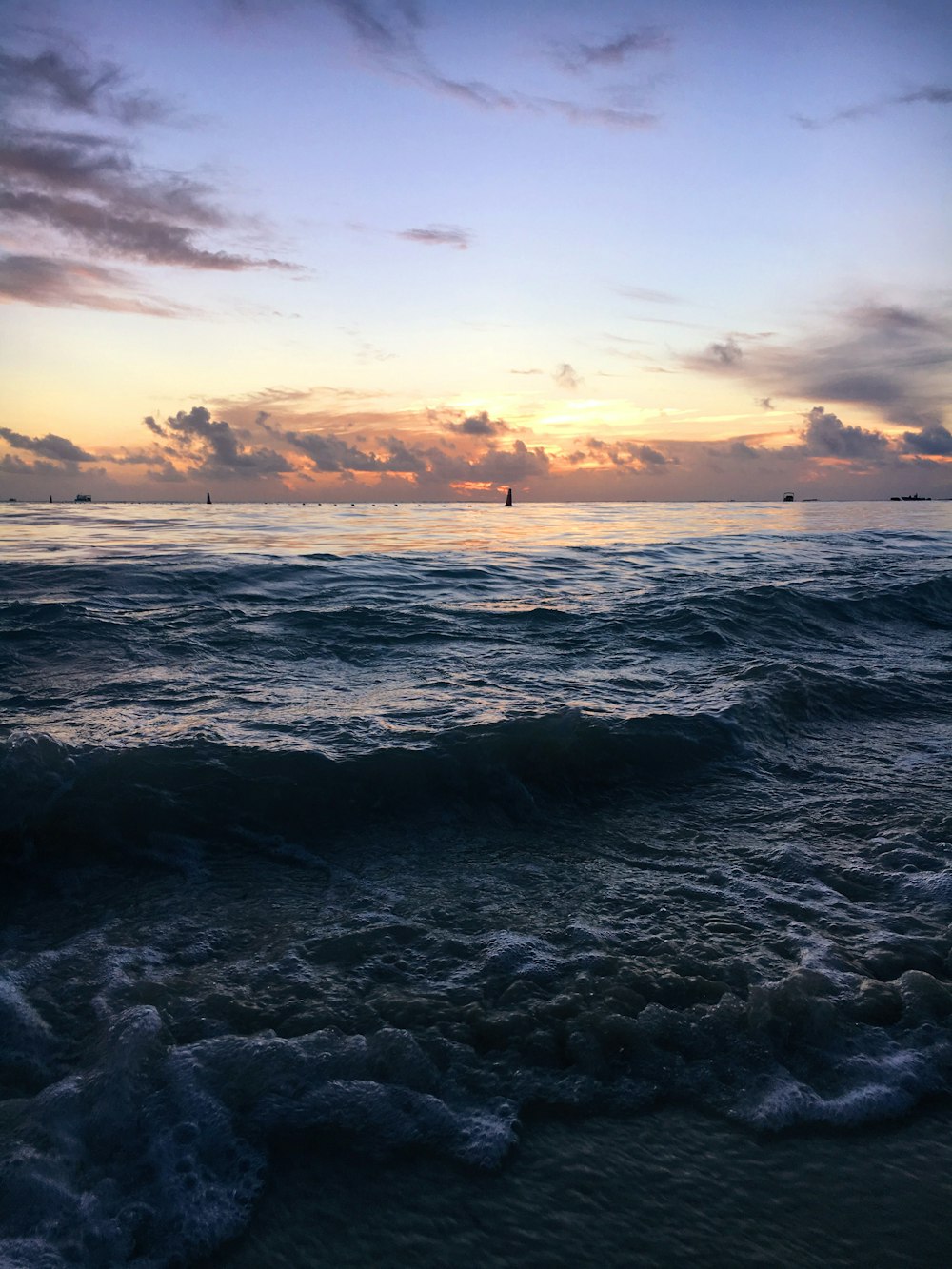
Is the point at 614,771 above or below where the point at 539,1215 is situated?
above

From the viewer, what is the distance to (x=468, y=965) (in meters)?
3.31

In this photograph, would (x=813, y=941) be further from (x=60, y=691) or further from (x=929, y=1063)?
(x=60, y=691)

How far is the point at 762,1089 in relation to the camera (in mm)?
2643

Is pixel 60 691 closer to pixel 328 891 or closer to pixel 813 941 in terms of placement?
pixel 328 891

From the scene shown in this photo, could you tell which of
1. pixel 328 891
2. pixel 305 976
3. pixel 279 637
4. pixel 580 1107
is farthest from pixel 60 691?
pixel 580 1107

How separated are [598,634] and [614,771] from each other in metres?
4.65

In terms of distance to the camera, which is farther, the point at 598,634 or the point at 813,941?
the point at 598,634

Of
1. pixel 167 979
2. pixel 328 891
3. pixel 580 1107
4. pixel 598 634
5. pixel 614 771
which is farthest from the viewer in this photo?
pixel 598 634

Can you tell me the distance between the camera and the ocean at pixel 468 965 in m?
2.22

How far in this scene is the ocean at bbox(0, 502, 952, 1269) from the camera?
222 cm

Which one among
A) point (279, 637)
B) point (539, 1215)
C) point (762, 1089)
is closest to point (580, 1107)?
point (539, 1215)

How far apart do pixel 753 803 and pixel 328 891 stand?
3125mm

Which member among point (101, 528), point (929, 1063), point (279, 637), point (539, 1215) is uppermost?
point (101, 528)

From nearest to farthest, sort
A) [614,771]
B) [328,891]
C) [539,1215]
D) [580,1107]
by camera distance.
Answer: [539,1215] < [580,1107] < [328,891] < [614,771]
